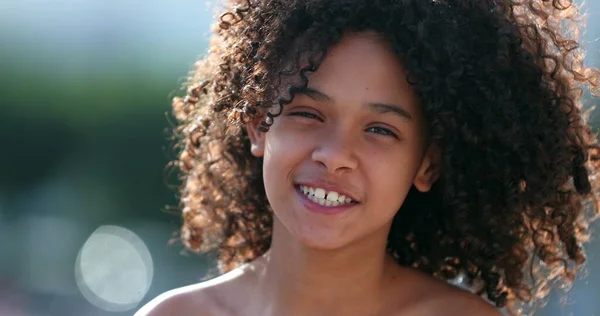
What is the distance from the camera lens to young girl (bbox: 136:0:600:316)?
7.43 feet

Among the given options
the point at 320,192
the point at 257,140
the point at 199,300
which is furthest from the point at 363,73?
the point at 199,300

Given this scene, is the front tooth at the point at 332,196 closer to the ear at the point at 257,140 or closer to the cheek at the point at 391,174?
the cheek at the point at 391,174

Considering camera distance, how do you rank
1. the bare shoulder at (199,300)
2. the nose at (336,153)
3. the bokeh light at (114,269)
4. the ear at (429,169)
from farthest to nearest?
1. the bokeh light at (114,269)
2. the bare shoulder at (199,300)
3. the ear at (429,169)
4. the nose at (336,153)

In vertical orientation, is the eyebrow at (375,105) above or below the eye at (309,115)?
above

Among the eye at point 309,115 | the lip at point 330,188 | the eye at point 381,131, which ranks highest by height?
the eye at point 381,131

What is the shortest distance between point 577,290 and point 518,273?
1.89m

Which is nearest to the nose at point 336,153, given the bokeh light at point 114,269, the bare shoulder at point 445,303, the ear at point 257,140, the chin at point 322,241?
the chin at point 322,241

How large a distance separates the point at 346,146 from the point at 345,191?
11 centimetres

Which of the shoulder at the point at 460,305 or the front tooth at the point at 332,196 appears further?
the shoulder at the point at 460,305

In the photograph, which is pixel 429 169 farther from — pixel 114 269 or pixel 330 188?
pixel 114 269

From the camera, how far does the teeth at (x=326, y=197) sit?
7.46 feet

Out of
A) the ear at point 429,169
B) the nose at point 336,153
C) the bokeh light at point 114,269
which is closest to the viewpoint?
the nose at point 336,153

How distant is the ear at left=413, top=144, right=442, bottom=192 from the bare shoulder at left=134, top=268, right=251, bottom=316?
573 mm

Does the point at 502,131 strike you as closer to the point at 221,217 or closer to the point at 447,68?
the point at 447,68
